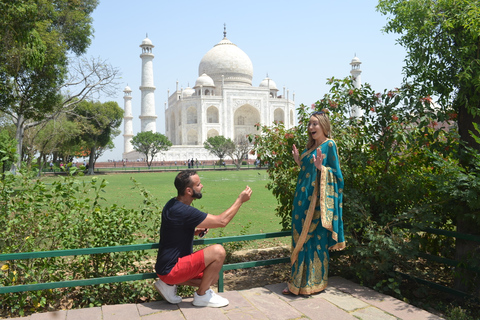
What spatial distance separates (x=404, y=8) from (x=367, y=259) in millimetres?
2165

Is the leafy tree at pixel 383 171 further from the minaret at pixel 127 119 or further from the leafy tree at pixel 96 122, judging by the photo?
the minaret at pixel 127 119

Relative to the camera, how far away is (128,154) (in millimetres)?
44250

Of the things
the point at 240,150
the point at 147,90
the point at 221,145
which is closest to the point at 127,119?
the point at 147,90

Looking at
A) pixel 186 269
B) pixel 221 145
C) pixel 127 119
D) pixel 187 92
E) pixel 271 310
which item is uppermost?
pixel 187 92

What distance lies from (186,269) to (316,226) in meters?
0.96

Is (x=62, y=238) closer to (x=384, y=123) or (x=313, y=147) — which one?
(x=313, y=147)

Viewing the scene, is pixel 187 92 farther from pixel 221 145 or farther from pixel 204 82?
pixel 221 145

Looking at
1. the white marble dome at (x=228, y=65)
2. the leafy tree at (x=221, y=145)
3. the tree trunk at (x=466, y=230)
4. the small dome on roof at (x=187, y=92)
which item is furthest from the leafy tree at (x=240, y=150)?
the tree trunk at (x=466, y=230)

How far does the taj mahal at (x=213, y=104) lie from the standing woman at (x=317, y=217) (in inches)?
1463

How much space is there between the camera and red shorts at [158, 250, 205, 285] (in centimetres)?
249

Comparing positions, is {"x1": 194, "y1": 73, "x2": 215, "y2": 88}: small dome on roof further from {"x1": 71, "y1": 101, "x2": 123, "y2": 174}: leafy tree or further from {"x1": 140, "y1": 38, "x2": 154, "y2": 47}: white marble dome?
{"x1": 71, "y1": 101, "x2": 123, "y2": 174}: leafy tree

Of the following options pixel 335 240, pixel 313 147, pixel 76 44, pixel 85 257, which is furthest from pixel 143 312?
pixel 76 44

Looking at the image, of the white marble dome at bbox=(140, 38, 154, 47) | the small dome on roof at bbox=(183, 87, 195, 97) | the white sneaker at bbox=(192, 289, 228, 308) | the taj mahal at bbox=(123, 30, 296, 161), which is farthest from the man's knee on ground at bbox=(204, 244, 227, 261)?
the small dome on roof at bbox=(183, 87, 195, 97)

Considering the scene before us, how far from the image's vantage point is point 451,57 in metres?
3.17
